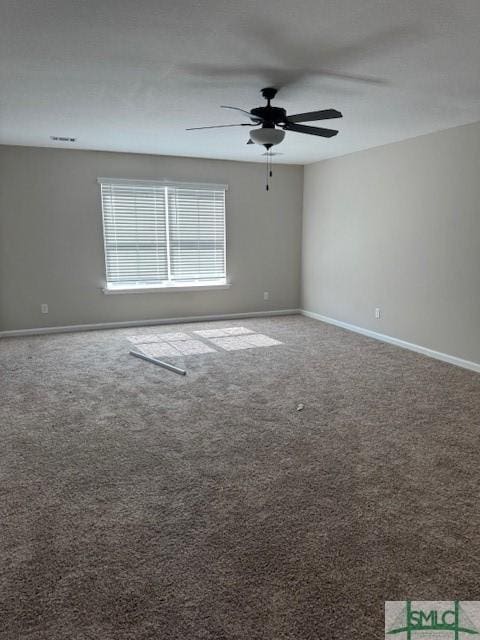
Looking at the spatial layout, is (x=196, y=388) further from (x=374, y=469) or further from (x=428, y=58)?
(x=428, y=58)

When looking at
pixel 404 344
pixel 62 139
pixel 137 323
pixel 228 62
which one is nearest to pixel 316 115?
pixel 228 62

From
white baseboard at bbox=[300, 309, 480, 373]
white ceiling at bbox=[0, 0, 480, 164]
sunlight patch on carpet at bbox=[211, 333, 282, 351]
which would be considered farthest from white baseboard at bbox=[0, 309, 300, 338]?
white ceiling at bbox=[0, 0, 480, 164]

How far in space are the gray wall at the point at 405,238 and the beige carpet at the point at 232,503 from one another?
90 cm

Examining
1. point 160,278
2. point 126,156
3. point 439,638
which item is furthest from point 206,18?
point 160,278

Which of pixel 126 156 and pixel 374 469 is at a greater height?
pixel 126 156

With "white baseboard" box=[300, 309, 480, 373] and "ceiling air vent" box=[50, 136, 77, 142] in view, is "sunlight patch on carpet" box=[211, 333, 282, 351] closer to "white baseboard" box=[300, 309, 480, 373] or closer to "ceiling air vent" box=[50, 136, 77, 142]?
"white baseboard" box=[300, 309, 480, 373]

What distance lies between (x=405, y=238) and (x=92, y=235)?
3.92 m

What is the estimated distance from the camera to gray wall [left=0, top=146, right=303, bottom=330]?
5418mm

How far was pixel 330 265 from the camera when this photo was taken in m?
6.38

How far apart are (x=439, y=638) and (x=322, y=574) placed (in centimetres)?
43

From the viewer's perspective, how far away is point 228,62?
2.67 m

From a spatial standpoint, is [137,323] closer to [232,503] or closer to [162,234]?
[162,234]

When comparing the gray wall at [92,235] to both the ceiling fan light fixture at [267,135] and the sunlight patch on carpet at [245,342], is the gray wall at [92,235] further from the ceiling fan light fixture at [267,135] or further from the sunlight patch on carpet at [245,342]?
the ceiling fan light fixture at [267,135]

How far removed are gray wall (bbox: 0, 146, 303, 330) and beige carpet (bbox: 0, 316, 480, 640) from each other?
6.09ft
